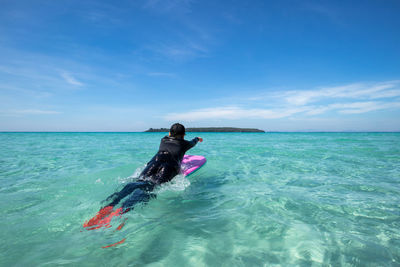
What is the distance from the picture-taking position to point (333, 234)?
305cm

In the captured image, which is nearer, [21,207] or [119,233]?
[119,233]

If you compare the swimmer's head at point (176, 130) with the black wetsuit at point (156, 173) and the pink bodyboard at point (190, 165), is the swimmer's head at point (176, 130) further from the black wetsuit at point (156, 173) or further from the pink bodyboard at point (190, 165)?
the pink bodyboard at point (190, 165)

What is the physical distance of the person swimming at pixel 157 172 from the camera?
12.0ft

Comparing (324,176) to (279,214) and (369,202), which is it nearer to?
(369,202)

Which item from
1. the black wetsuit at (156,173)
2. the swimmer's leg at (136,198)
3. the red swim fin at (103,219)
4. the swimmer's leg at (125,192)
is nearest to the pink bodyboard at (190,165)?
the black wetsuit at (156,173)

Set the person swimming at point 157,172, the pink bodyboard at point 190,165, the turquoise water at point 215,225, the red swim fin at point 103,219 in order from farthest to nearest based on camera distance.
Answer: the pink bodyboard at point 190,165
the person swimming at point 157,172
the red swim fin at point 103,219
the turquoise water at point 215,225

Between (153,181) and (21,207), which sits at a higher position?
(153,181)

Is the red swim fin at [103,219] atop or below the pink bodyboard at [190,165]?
below

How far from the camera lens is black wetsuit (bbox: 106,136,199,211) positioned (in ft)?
12.0

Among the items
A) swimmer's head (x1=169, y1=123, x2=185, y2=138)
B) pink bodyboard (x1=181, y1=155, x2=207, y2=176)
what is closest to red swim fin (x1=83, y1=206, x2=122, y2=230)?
swimmer's head (x1=169, y1=123, x2=185, y2=138)

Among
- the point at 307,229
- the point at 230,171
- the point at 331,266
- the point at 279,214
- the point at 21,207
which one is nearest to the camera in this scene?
the point at 331,266

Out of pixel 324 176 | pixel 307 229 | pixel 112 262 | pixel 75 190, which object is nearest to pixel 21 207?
pixel 75 190

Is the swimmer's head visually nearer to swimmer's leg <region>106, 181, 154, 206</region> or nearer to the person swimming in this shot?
the person swimming

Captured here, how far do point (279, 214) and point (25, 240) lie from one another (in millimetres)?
4314
